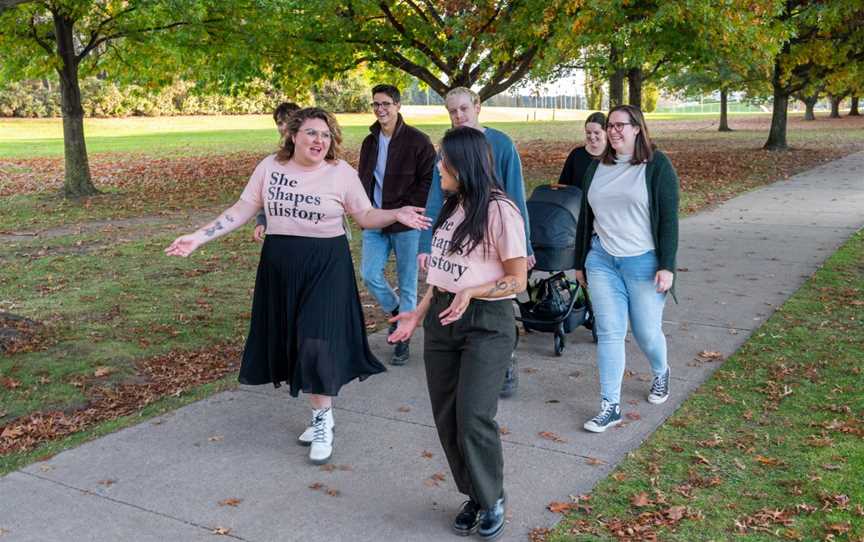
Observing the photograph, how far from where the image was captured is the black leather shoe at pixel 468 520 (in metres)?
3.96

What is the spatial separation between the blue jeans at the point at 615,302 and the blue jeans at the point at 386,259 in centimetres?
161

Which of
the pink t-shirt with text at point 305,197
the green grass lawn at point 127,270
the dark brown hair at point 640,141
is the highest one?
the dark brown hair at point 640,141

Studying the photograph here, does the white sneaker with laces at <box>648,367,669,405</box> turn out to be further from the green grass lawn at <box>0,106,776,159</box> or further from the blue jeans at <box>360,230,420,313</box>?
the green grass lawn at <box>0,106,776,159</box>

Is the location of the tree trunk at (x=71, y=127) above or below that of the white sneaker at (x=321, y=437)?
above

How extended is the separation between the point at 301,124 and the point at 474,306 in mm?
1490

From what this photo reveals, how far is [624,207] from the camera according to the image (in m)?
5.05

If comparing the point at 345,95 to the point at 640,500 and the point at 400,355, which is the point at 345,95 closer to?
the point at 400,355

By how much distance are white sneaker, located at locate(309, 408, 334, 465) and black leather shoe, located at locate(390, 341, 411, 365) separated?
169 centimetres

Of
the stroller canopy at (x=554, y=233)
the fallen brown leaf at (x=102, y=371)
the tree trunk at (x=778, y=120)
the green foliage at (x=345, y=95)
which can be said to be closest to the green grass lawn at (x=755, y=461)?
the stroller canopy at (x=554, y=233)

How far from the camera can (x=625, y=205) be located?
199 inches

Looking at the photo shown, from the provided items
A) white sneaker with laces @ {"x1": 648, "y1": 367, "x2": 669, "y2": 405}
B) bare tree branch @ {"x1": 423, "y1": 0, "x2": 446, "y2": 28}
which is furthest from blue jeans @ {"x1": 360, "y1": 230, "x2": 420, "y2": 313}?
bare tree branch @ {"x1": 423, "y1": 0, "x2": 446, "y2": 28}

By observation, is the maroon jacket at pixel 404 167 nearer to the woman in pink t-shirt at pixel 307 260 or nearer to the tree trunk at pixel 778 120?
the woman in pink t-shirt at pixel 307 260

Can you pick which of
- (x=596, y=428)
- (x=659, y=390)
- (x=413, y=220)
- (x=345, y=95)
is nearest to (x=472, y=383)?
(x=413, y=220)

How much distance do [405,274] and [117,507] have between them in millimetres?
2871
